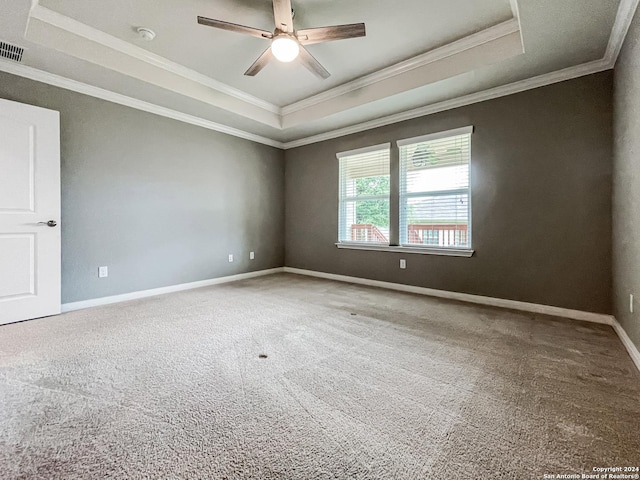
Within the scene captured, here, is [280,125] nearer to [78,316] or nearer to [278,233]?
[278,233]

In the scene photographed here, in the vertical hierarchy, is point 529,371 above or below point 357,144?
below

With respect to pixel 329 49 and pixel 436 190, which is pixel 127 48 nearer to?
pixel 329 49

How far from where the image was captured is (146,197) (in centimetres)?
369

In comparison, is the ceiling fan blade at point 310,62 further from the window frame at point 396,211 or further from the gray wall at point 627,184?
the gray wall at point 627,184

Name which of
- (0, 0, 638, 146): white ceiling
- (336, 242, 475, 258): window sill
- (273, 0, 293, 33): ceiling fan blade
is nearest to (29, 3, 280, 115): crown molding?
(0, 0, 638, 146): white ceiling

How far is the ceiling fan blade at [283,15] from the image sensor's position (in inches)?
81.8

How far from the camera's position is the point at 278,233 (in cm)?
548

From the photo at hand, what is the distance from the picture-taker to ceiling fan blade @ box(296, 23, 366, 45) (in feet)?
7.10

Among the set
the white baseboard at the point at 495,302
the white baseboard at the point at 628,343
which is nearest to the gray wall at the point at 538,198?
the white baseboard at the point at 495,302

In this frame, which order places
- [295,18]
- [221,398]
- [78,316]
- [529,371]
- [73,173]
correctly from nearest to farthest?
[221,398]
[529,371]
[295,18]
[78,316]
[73,173]

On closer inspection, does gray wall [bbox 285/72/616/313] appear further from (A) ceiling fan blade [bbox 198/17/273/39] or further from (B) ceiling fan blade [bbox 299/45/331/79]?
(A) ceiling fan blade [bbox 198/17/273/39]

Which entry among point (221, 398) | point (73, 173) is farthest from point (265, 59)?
point (221, 398)

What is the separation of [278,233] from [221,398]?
4.09 metres

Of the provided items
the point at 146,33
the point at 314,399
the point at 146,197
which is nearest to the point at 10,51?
the point at 146,33
